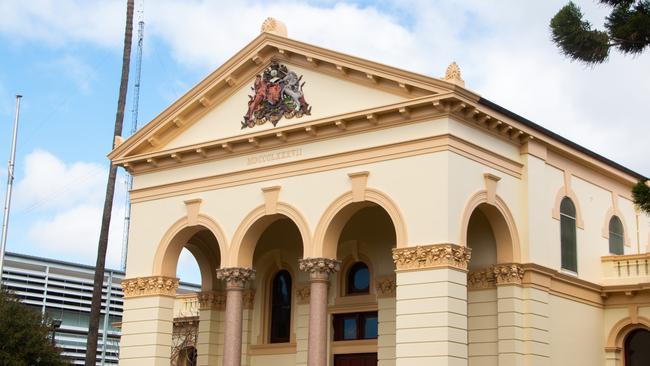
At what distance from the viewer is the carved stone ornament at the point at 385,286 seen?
30.7 metres

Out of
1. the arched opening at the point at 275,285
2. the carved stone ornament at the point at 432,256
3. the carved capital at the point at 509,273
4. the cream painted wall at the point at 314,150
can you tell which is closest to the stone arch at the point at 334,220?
the cream painted wall at the point at 314,150

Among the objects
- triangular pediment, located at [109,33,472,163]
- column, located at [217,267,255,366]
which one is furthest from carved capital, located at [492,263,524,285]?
column, located at [217,267,255,366]

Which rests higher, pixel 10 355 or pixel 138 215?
pixel 138 215

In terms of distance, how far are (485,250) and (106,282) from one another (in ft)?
115

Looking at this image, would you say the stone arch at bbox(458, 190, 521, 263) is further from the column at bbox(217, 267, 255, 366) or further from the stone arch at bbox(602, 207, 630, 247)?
the column at bbox(217, 267, 255, 366)

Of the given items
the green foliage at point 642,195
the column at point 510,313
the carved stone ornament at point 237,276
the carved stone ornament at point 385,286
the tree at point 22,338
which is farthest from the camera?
the tree at point 22,338

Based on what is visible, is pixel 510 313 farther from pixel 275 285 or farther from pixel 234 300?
pixel 275 285

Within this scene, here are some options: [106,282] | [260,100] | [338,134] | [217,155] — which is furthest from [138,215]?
[106,282]

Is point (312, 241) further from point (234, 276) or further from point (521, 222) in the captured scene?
point (521, 222)

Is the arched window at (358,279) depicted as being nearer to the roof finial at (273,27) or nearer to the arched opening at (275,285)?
the arched opening at (275,285)

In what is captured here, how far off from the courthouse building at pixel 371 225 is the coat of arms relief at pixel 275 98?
43 mm

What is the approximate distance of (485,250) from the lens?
2914 cm

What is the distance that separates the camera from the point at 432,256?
2588 centimetres

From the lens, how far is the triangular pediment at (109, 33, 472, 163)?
27656 millimetres
